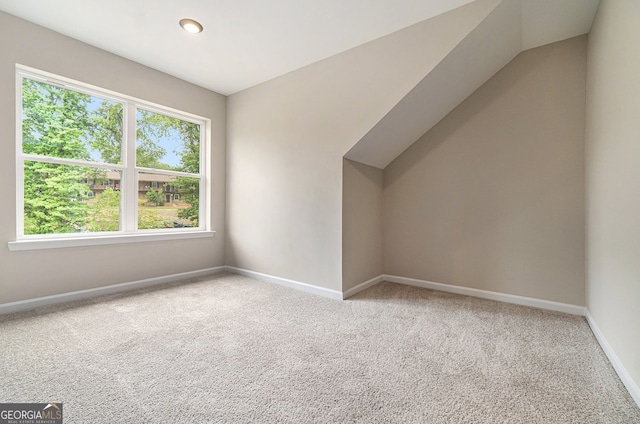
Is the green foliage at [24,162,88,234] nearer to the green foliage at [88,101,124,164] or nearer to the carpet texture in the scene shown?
the green foliage at [88,101,124,164]

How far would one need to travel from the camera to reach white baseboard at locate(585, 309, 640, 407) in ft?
4.54

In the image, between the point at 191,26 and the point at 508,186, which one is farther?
the point at 508,186

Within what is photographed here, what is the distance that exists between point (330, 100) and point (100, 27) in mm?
2230

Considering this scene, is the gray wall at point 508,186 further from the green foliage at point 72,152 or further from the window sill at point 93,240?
the green foliage at point 72,152

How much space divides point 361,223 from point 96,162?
9.69ft

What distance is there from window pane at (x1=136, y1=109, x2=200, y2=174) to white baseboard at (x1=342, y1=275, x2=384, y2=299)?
8.80ft

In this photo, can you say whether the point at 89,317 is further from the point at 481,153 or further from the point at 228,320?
the point at 481,153

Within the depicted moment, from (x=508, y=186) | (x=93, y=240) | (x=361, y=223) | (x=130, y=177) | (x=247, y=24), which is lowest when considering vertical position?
(x=93, y=240)

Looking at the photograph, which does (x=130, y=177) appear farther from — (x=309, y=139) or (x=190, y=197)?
(x=309, y=139)

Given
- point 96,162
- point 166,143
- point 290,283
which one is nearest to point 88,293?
point 96,162

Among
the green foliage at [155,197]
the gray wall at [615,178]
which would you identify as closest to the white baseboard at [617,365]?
the gray wall at [615,178]

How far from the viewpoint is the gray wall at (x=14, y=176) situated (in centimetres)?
236

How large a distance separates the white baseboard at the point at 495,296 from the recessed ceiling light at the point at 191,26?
133 inches

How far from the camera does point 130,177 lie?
3158 millimetres
